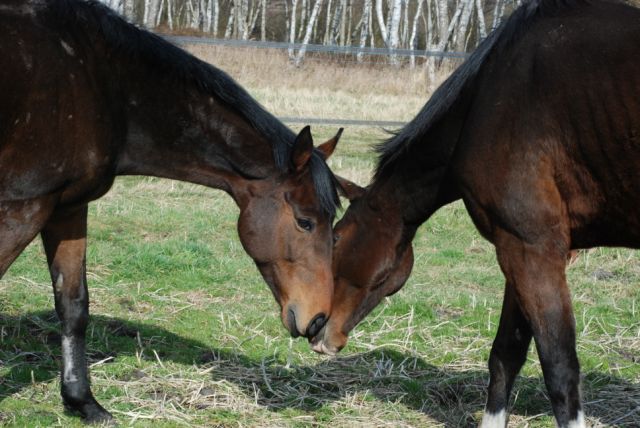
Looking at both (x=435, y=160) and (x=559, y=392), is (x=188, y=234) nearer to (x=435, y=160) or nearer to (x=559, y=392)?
(x=435, y=160)

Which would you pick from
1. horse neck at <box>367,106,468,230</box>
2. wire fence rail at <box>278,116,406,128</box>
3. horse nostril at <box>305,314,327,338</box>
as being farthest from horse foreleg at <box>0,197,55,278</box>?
wire fence rail at <box>278,116,406,128</box>

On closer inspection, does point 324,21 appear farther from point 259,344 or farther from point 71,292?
point 71,292

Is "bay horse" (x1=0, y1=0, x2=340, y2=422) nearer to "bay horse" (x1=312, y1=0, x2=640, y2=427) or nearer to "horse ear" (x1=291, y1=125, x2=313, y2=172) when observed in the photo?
"horse ear" (x1=291, y1=125, x2=313, y2=172)

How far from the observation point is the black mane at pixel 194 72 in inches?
172

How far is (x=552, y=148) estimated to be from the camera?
3.63 meters

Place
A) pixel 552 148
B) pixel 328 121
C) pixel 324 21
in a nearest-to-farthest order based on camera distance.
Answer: pixel 552 148 < pixel 328 121 < pixel 324 21

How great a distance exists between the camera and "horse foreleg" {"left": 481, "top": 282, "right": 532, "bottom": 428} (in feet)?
14.5

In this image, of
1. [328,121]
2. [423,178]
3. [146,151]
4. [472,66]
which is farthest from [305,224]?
[328,121]

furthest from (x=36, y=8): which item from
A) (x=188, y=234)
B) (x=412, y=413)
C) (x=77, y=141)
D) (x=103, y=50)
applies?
(x=188, y=234)

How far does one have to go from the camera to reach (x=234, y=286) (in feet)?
22.1

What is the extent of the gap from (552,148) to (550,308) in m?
0.69

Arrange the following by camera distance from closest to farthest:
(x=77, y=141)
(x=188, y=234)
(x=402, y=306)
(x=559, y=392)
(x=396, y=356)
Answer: (x=559, y=392)
(x=77, y=141)
(x=396, y=356)
(x=402, y=306)
(x=188, y=234)

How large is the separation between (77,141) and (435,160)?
1.74 m

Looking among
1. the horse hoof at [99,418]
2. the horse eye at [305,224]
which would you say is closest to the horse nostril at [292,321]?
the horse eye at [305,224]
